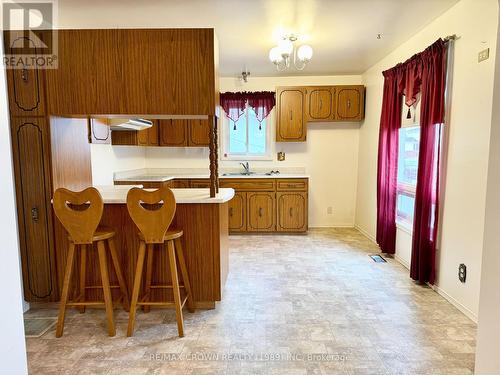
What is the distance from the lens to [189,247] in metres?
2.58

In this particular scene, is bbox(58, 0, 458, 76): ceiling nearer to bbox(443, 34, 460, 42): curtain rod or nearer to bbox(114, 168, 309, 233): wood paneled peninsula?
bbox(443, 34, 460, 42): curtain rod

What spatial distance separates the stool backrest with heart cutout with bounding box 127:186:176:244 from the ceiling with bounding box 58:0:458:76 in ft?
5.29

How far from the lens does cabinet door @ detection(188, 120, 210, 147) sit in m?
5.07

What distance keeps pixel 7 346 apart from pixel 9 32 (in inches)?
94.1

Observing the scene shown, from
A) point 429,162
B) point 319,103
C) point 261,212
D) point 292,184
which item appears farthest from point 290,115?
point 429,162

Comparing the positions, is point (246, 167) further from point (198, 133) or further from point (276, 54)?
point (276, 54)

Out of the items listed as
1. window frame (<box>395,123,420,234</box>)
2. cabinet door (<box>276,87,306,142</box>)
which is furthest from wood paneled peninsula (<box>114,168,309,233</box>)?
window frame (<box>395,123,420,234</box>)

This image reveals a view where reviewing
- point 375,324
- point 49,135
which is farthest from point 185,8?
point 375,324

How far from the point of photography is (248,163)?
17.9ft

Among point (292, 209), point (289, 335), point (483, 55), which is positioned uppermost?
point (483, 55)

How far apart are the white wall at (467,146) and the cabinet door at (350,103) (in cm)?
182

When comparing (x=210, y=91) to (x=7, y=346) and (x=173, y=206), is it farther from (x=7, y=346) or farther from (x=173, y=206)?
(x=7, y=346)

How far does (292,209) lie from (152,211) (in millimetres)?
3041

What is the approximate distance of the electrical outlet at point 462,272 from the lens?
8.29 feet
